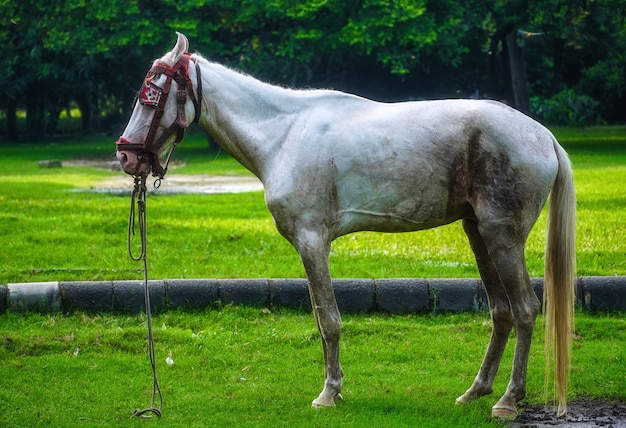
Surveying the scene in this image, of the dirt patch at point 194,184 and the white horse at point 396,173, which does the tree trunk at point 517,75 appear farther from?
the white horse at point 396,173

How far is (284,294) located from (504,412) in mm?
3364

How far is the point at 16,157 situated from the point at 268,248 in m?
22.7

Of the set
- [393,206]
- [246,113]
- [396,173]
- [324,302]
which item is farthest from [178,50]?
[324,302]

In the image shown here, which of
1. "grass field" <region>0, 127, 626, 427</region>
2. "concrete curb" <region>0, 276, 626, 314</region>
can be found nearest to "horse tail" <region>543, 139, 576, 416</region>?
"grass field" <region>0, 127, 626, 427</region>

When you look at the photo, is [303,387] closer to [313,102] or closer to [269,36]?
[313,102]

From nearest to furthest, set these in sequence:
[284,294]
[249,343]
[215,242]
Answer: [249,343]
[284,294]
[215,242]

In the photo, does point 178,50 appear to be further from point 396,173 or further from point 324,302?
point 324,302

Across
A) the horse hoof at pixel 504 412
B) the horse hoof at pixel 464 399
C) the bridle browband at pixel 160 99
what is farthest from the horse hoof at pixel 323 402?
the bridle browband at pixel 160 99

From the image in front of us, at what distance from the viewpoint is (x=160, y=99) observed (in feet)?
22.3

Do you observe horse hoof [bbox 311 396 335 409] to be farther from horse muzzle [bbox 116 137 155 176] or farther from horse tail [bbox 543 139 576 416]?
horse muzzle [bbox 116 137 155 176]

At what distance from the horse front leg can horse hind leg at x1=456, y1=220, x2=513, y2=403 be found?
89 centimetres

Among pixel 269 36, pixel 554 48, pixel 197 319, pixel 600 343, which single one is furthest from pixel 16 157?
pixel 600 343

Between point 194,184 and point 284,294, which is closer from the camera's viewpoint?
point 284,294

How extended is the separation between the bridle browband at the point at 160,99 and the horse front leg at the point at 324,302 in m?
1.11
